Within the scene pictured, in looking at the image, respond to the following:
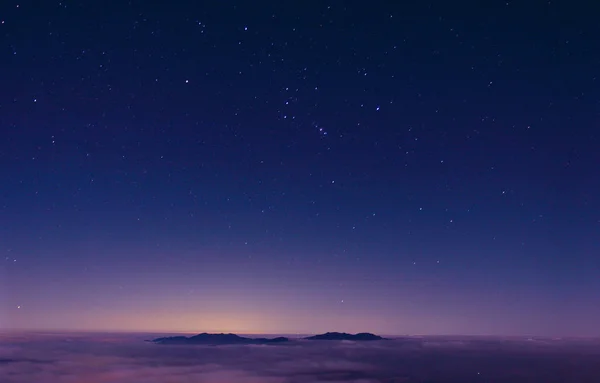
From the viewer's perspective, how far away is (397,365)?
171 m

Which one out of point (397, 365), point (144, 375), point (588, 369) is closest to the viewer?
point (144, 375)

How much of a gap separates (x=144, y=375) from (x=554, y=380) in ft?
390

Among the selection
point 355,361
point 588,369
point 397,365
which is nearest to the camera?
point 588,369

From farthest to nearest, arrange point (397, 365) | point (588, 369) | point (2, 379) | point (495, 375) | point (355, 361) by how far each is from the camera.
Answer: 1. point (355, 361)
2. point (397, 365)
3. point (588, 369)
4. point (495, 375)
5. point (2, 379)

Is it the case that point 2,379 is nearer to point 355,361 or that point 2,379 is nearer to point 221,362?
point 221,362

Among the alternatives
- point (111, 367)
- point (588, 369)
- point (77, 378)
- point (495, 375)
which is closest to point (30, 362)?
point (111, 367)

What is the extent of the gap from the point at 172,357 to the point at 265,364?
139 ft

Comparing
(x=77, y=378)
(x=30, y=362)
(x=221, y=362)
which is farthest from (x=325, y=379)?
(x=30, y=362)

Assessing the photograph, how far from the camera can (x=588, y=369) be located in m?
157

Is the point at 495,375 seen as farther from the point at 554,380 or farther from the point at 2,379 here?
the point at 2,379

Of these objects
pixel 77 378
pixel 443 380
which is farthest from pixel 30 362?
pixel 443 380

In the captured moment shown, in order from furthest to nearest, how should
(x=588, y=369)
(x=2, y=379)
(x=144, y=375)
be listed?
(x=588, y=369) < (x=144, y=375) < (x=2, y=379)

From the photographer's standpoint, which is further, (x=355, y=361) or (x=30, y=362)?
(x=355, y=361)

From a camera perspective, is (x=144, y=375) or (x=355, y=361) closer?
(x=144, y=375)
